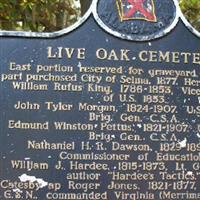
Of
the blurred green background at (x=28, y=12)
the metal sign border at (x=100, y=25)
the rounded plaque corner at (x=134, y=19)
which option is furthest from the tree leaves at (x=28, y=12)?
the rounded plaque corner at (x=134, y=19)

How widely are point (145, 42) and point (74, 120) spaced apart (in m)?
0.90

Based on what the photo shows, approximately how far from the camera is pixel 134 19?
14.7 ft

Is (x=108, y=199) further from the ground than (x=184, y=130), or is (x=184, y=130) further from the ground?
(x=184, y=130)

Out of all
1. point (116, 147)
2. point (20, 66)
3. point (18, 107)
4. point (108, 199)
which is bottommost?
point (108, 199)

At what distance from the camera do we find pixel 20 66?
14.3 feet

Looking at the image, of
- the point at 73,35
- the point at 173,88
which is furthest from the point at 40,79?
the point at 173,88

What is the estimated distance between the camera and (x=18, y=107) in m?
4.30

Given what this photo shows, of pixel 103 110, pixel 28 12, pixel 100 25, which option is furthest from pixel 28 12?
pixel 103 110

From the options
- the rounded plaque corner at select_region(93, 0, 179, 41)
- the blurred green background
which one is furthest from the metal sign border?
the blurred green background

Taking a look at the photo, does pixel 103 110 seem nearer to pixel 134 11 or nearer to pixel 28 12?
pixel 134 11

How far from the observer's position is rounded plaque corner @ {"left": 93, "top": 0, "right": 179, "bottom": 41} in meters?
4.47

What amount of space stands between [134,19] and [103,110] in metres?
0.82

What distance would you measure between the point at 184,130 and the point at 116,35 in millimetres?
976

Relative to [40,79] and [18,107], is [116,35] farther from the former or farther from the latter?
[18,107]
